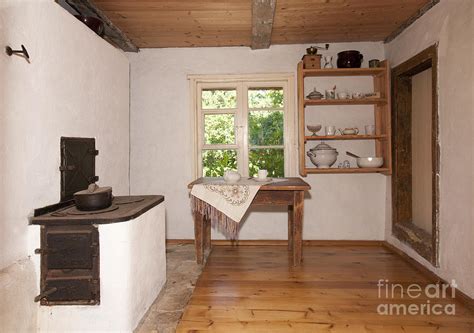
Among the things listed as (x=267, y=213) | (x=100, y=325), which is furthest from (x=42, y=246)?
(x=267, y=213)

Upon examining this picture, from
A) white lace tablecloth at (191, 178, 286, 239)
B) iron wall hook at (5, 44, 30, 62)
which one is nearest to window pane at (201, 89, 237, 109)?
white lace tablecloth at (191, 178, 286, 239)

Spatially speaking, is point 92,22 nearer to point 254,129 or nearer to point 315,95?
point 254,129

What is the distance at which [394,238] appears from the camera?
357 centimetres

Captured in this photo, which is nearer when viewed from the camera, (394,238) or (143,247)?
(143,247)

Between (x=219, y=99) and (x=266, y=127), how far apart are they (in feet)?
2.17

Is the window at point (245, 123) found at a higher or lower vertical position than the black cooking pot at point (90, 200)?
higher

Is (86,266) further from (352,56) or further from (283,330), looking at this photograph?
(352,56)

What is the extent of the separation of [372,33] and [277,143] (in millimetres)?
1585

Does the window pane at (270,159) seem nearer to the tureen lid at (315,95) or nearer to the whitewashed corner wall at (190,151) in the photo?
the whitewashed corner wall at (190,151)

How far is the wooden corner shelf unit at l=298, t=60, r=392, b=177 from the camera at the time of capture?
353cm

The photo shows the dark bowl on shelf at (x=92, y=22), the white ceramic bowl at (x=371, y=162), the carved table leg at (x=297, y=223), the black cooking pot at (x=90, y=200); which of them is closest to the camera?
the black cooking pot at (x=90, y=200)

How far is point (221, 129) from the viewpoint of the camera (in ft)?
13.1

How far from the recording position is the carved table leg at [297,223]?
2975mm

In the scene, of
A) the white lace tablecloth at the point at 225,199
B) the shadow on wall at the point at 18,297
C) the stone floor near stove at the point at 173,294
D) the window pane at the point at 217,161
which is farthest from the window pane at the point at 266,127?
the shadow on wall at the point at 18,297
